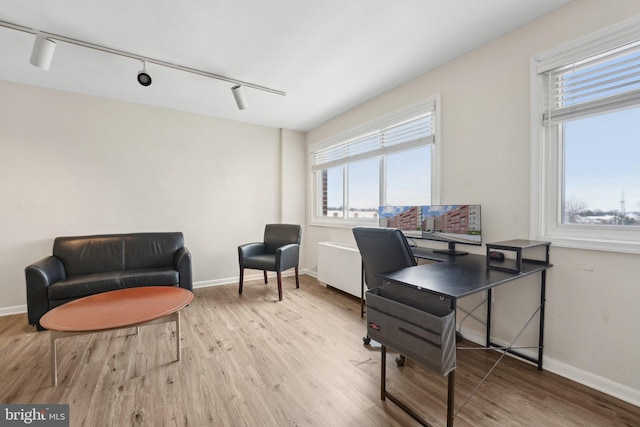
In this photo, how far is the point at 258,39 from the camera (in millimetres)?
2303

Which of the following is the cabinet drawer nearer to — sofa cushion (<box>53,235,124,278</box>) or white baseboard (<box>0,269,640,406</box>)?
white baseboard (<box>0,269,640,406</box>)

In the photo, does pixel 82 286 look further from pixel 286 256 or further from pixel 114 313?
pixel 286 256

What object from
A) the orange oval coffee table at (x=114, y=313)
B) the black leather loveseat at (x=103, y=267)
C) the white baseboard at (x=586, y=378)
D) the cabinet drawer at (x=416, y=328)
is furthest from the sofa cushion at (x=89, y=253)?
the white baseboard at (x=586, y=378)

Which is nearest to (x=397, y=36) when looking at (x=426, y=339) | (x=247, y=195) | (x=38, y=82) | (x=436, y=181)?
(x=436, y=181)

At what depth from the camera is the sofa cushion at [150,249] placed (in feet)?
11.2

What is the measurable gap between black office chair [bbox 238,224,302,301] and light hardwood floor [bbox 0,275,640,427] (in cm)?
100

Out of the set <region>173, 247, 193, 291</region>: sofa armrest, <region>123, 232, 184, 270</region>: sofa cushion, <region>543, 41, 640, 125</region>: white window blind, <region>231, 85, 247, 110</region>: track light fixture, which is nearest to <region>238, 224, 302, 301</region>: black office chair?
<region>173, 247, 193, 291</region>: sofa armrest

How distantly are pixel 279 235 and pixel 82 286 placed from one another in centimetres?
240

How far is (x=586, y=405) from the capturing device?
164 centimetres

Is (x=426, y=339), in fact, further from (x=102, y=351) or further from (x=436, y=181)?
(x=102, y=351)

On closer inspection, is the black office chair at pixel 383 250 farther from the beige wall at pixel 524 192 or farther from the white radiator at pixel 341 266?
the white radiator at pixel 341 266

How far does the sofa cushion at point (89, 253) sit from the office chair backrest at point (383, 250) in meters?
3.07

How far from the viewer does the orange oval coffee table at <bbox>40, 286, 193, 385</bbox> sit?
5.91 feet

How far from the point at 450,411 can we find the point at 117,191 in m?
4.29
